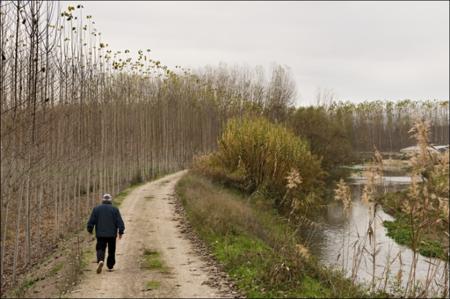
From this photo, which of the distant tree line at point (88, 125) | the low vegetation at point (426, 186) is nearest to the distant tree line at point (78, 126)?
the distant tree line at point (88, 125)

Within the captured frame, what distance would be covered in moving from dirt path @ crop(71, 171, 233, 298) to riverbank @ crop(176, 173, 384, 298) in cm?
70

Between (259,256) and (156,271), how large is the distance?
3.00 m

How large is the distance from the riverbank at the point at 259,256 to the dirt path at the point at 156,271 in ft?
2.30

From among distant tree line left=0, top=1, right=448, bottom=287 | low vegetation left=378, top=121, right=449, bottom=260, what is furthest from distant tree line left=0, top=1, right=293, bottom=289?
low vegetation left=378, top=121, right=449, bottom=260

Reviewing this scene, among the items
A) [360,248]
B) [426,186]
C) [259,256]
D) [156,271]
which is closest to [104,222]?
[156,271]

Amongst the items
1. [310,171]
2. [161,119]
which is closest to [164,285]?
[310,171]

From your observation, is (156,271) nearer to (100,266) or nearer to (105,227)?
(100,266)

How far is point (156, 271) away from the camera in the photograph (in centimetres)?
A: 1259

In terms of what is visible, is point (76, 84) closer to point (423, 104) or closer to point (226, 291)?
point (226, 291)

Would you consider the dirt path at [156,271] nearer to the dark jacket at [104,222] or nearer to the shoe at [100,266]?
the shoe at [100,266]

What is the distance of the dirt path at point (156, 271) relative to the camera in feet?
35.4

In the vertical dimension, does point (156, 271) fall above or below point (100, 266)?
below

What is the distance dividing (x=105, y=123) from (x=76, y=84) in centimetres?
665

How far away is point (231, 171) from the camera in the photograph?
3044 centimetres
